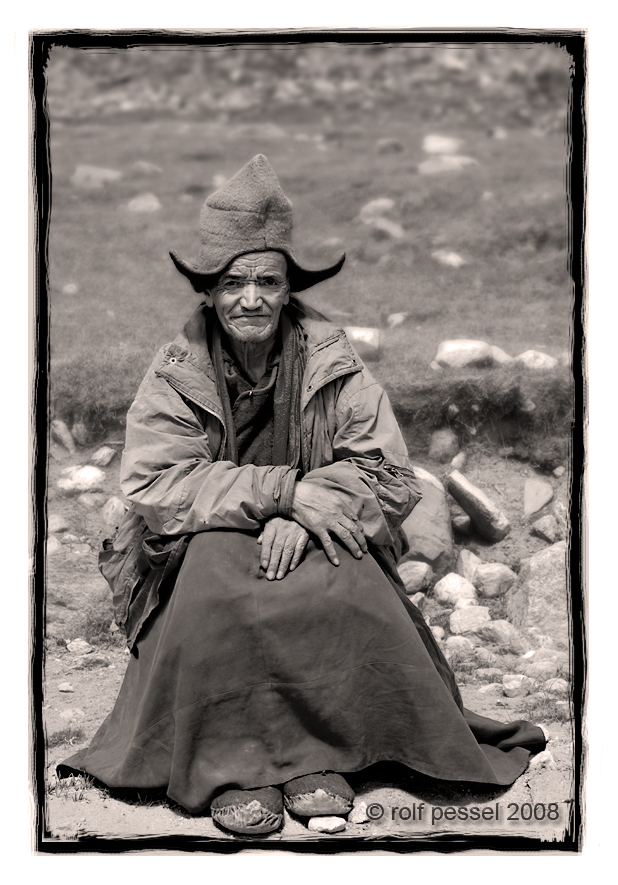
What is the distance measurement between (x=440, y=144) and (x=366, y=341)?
4.20 metres

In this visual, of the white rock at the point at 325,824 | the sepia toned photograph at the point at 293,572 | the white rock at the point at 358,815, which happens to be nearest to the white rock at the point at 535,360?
the sepia toned photograph at the point at 293,572

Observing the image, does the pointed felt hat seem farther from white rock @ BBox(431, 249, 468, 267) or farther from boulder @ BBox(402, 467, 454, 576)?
white rock @ BBox(431, 249, 468, 267)

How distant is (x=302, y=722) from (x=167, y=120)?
9.16 meters

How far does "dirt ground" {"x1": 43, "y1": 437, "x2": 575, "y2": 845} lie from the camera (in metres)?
4.26

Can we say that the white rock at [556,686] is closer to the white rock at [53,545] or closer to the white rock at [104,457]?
the white rock at [53,545]

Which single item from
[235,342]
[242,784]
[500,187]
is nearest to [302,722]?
[242,784]

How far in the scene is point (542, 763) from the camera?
187 inches

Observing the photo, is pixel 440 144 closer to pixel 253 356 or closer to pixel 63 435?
pixel 63 435

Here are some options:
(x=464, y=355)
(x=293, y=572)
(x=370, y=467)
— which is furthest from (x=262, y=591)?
(x=464, y=355)

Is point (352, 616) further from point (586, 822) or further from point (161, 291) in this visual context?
point (161, 291)

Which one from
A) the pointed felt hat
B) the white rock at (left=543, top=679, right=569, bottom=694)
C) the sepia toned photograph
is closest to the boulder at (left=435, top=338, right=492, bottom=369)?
the sepia toned photograph

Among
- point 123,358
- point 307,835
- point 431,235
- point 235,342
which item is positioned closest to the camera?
point 307,835

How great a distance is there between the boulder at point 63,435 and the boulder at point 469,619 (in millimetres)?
3096

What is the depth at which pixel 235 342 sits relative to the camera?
477 cm
